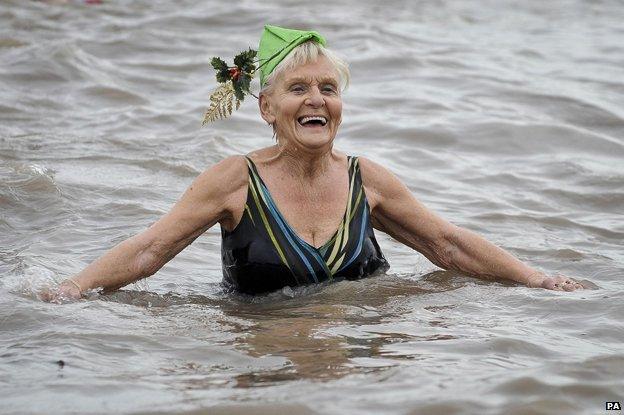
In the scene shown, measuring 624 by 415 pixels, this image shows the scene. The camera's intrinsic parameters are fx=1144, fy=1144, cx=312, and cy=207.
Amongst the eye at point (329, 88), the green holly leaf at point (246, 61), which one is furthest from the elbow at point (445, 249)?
the green holly leaf at point (246, 61)

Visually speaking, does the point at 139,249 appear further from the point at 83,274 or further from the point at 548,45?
the point at 548,45

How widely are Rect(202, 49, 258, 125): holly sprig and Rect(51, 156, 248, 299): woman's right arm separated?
40 cm

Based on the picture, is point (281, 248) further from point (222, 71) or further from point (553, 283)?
point (553, 283)

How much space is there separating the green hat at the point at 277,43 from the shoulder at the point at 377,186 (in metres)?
0.72

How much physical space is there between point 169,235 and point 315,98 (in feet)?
3.27

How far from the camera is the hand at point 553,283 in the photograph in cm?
604

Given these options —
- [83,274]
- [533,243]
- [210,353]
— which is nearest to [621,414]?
[210,353]

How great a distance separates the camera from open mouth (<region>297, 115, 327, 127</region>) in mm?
5742

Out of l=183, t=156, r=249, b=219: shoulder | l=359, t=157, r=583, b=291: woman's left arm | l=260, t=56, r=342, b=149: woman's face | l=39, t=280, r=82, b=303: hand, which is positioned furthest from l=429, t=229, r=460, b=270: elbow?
l=39, t=280, r=82, b=303: hand

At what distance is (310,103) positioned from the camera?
570cm

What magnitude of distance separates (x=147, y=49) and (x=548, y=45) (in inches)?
217

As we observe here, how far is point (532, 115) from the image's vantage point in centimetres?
1155

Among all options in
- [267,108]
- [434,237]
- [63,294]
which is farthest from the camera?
[434,237]

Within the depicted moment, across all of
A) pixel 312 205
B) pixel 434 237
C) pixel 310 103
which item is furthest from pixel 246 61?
pixel 434 237
